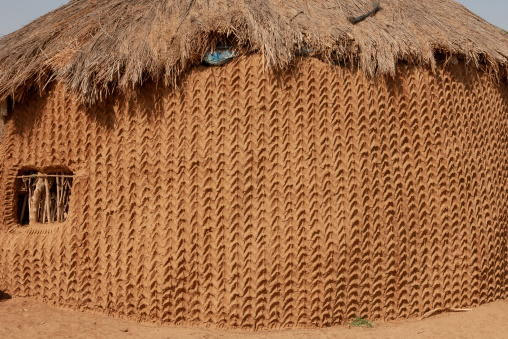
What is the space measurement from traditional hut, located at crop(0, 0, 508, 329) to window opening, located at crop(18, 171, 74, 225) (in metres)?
0.05

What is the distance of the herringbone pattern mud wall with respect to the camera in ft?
15.5

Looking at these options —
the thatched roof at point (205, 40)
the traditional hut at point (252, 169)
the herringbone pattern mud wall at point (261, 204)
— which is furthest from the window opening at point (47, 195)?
the thatched roof at point (205, 40)

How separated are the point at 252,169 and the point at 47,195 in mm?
2139

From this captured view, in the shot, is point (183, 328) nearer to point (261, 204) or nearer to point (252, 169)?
point (261, 204)

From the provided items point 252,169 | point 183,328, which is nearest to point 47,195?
point 183,328

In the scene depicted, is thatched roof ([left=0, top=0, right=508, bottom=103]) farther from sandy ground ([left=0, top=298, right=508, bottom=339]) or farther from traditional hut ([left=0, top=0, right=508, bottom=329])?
sandy ground ([left=0, top=298, right=508, bottom=339])

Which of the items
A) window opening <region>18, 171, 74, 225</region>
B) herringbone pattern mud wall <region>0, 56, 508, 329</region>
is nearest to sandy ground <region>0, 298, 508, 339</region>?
herringbone pattern mud wall <region>0, 56, 508, 329</region>

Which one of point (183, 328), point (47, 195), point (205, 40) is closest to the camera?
point (183, 328)

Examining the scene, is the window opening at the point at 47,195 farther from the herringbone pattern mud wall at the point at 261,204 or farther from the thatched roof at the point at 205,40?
the thatched roof at the point at 205,40

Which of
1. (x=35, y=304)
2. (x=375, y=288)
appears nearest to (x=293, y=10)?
(x=375, y=288)

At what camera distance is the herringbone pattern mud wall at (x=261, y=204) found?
15.5 ft

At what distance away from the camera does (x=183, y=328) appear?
4695 mm

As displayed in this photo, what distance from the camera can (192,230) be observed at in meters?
4.75

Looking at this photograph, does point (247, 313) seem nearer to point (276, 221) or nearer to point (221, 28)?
point (276, 221)
